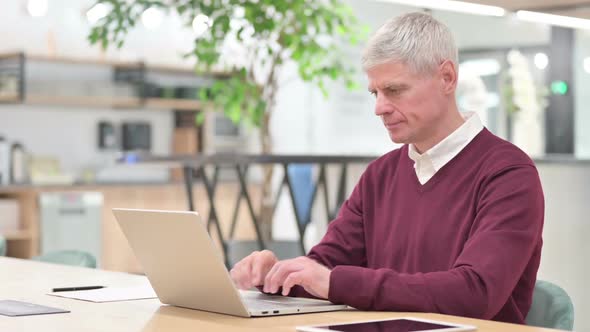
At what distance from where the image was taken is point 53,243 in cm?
818

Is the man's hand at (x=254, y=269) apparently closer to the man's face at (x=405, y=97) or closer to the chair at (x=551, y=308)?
the man's face at (x=405, y=97)

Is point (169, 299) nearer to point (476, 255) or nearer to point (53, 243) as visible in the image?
point (476, 255)

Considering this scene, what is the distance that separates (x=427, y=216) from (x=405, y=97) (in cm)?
26

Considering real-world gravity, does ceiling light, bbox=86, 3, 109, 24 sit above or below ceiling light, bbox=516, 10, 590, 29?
above

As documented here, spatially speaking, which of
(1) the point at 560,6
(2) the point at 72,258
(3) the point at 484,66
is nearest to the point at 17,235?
(3) the point at 484,66

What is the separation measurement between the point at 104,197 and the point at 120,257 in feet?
1.77

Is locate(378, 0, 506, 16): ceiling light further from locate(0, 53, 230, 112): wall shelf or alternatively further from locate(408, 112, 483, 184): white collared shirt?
locate(0, 53, 230, 112): wall shelf

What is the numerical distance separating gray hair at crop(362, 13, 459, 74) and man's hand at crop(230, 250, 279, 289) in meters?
0.45

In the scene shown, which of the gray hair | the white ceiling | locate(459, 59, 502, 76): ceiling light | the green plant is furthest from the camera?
locate(459, 59, 502, 76): ceiling light

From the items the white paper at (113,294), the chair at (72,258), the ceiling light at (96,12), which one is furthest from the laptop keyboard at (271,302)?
the ceiling light at (96,12)

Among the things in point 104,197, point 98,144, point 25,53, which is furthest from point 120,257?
point 25,53

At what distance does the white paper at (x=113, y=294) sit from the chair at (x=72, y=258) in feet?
2.89

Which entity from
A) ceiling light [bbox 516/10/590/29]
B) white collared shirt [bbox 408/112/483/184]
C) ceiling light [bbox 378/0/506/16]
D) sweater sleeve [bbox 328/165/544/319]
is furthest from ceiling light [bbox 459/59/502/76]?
sweater sleeve [bbox 328/165/544/319]

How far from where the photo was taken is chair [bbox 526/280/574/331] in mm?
2027
